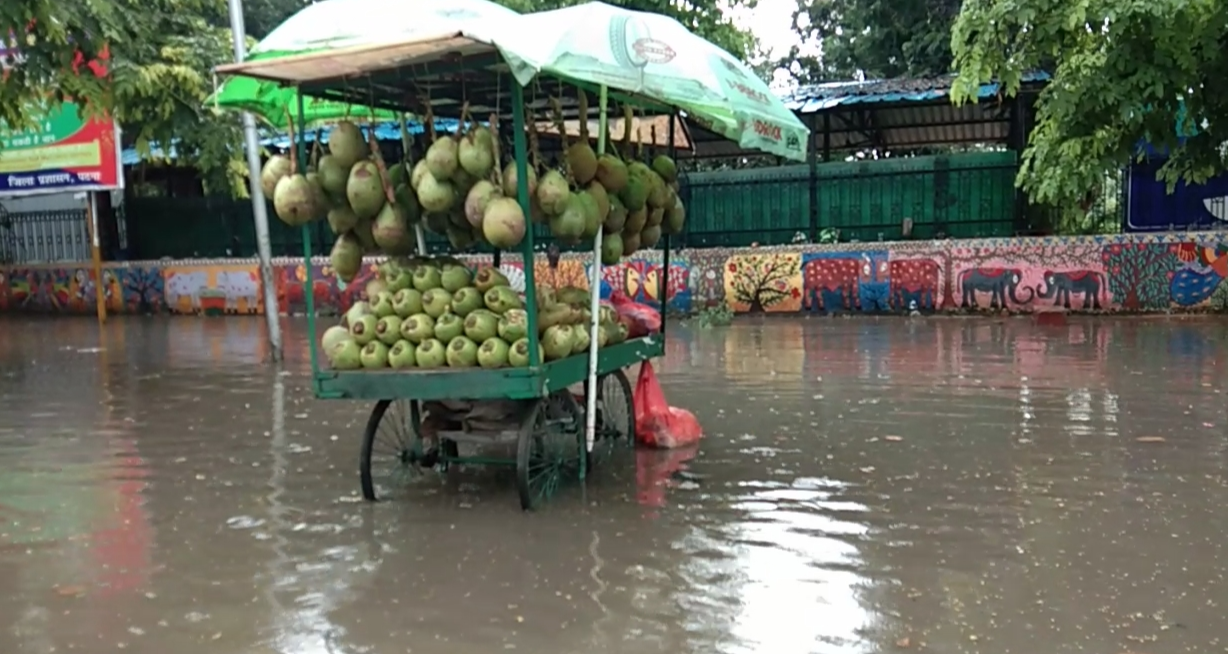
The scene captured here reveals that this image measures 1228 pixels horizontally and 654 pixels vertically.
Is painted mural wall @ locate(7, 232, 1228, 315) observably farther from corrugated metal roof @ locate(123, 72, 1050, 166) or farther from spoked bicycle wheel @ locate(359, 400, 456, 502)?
spoked bicycle wheel @ locate(359, 400, 456, 502)

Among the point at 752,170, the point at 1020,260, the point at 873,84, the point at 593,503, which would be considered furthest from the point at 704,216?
the point at 593,503

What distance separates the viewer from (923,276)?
15258 millimetres

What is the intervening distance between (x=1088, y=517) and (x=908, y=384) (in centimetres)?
411

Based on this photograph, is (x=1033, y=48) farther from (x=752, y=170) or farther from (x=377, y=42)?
(x=752, y=170)

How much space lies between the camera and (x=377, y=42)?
4668 millimetres

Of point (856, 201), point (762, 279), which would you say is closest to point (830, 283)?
point (762, 279)

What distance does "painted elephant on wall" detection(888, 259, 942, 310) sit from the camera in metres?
15.2

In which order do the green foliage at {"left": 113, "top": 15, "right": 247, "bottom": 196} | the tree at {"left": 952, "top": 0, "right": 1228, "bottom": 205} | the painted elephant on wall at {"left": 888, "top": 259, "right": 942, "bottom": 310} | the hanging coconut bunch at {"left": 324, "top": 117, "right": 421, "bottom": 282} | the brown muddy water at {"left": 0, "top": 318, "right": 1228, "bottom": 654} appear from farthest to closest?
1. the painted elephant on wall at {"left": 888, "top": 259, "right": 942, "bottom": 310}
2. the green foliage at {"left": 113, "top": 15, "right": 247, "bottom": 196}
3. the tree at {"left": 952, "top": 0, "right": 1228, "bottom": 205}
4. the hanging coconut bunch at {"left": 324, "top": 117, "right": 421, "bottom": 282}
5. the brown muddy water at {"left": 0, "top": 318, "right": 1228, "bottom": 654}

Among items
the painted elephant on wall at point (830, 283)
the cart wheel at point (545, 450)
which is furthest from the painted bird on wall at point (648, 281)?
the cart wheel at point (545, 450)

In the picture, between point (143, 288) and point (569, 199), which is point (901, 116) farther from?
point (143, 288)

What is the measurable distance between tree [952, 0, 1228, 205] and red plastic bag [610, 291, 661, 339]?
15.8 feet

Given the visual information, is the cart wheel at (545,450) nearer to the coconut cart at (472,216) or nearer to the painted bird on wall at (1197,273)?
the coconut cart at (472,216)

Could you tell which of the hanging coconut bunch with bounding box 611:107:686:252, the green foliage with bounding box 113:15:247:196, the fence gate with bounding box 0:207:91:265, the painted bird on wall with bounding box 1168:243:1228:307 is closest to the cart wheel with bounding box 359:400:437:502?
the hanging coconut bunch with bounding box 611:107:686:252

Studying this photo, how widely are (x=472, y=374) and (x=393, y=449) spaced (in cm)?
192
